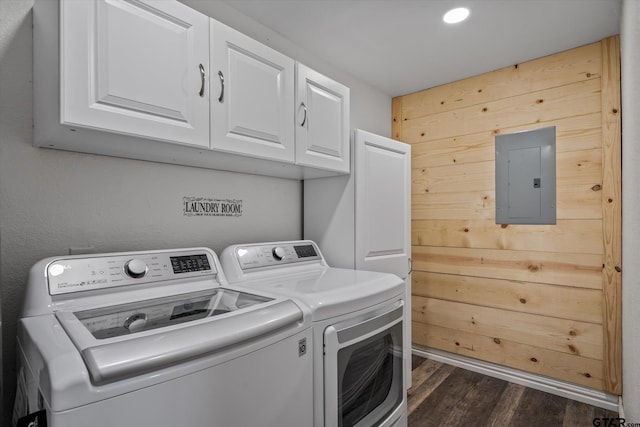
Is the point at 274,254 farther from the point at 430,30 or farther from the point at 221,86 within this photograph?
the point at 430,30

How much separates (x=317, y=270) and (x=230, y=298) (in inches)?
28.7

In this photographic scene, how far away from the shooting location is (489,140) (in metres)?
2.68

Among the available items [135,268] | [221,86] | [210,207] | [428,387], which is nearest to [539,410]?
[428,387]

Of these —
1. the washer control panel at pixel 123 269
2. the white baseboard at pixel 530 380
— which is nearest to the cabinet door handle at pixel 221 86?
the washer control panel at pixel 123 269

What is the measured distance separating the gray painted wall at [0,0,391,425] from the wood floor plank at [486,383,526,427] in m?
1.93

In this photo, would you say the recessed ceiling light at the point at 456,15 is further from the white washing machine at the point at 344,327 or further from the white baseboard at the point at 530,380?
the white baseboard at the point at 530,380

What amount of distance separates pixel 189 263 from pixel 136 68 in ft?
2.56

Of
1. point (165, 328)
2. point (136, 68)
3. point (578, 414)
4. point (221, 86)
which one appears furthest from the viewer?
point (578, 414)

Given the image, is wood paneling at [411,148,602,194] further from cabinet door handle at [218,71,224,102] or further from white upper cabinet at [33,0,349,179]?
cabinet door handle at [218,71,224,102]

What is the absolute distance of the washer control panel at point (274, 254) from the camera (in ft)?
5.46

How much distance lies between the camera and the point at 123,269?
1.25 metres

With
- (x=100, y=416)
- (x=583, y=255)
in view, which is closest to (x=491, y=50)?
(x=583, y=255)

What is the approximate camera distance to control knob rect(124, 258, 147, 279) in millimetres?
1250

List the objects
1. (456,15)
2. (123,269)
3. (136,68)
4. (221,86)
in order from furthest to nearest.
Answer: (456,15) → (221,86) → (123,269) → (136,68)
